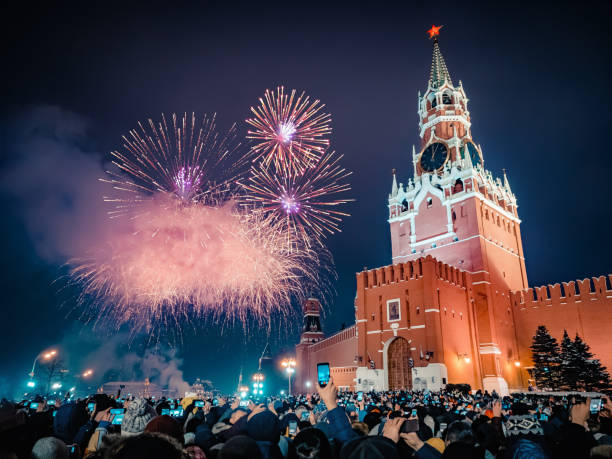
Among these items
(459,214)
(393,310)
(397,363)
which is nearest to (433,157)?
(459,214)

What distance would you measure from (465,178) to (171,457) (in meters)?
47.4

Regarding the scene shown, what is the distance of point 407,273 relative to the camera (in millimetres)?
37344

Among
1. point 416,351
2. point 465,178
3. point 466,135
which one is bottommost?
point 416,351

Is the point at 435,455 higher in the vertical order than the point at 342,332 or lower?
lower

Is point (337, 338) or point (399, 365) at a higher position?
point (337, 338)

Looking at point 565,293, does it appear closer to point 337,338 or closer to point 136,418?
point 337,338

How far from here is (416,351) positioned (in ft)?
112

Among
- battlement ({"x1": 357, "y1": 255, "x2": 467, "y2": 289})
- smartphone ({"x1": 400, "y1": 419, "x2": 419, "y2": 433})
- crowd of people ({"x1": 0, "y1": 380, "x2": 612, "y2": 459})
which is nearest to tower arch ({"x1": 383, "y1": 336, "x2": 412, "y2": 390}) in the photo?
battlement ({"x1": 357, "y1": 255, "x2": 467, "y2": 289})

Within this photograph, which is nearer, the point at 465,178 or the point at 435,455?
the point at 435,455

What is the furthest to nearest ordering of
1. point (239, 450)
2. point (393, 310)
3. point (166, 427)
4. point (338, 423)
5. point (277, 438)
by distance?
point (393, 310) < point (338, 423) < point (277, 438) < point (166, 427) < point (239, 450)

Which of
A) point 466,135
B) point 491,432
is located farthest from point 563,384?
point 491,432

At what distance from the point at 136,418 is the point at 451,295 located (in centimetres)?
3718

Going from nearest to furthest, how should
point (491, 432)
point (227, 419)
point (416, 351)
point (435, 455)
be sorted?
1. point (435, 455)
2. point (491, 432)
3. point (227, 419)
4. point (416, 351)

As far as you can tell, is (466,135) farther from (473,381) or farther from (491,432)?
(491,432)
